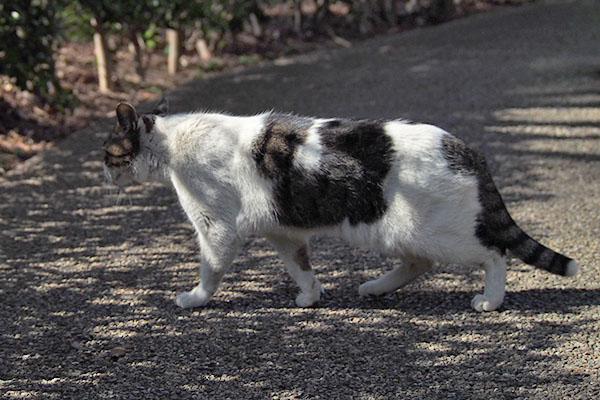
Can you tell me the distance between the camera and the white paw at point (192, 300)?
446 centimetres

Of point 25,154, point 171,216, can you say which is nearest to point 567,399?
point 171,216

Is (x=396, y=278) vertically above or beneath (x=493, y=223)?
beneath

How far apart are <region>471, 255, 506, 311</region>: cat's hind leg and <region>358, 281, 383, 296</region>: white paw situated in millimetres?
557

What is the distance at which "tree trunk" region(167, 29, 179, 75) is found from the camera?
960 cm

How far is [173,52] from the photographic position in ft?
31.9

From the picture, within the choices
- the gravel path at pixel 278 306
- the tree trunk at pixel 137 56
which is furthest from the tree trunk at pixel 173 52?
the gravel path at pixel 278 306

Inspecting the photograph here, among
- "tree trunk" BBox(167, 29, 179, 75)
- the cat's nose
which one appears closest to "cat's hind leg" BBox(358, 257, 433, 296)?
the cat's nose

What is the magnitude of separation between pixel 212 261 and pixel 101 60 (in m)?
5.20

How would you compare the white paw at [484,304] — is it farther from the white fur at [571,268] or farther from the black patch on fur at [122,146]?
the black patch on fur at [122,146]

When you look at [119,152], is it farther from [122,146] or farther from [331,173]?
[331,173]

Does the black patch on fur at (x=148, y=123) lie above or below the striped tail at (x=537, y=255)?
above

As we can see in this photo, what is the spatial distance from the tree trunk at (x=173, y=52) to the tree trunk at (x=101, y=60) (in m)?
1.05

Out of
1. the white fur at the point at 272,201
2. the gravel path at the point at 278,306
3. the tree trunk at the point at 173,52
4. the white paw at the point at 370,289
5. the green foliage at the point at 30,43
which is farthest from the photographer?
the tree trunk at the point at 173,52

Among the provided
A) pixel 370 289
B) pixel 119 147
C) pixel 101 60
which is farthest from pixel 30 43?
pixel 370 289
